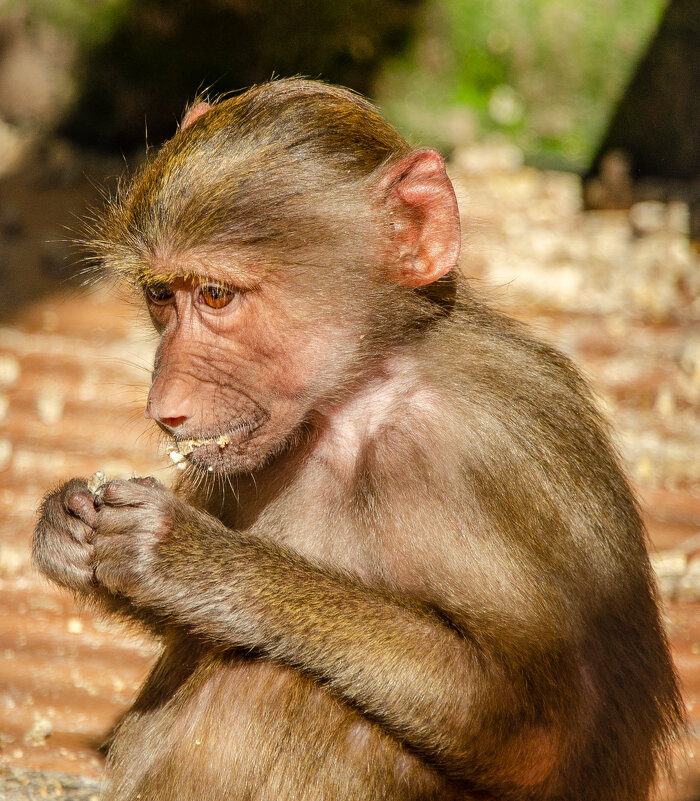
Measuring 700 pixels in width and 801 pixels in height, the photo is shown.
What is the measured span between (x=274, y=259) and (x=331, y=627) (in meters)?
0.98

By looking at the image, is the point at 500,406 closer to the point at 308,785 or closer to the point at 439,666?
the point at 439,666

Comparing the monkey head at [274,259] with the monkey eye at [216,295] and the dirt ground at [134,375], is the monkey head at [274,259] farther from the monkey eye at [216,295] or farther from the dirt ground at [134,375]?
the dirt ground at [134,375]

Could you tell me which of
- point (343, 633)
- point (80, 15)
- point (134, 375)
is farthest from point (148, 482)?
point (80, 15)

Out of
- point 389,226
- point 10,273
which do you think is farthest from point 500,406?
point 10,273

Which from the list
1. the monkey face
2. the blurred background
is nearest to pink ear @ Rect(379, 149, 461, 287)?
the monkey face

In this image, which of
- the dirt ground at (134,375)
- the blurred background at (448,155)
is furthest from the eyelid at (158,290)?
the blurred background at (448,155)

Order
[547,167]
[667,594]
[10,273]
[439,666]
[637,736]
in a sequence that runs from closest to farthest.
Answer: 1. [439,666]
2. [637,736]
3. [667,594]
4. [10,273]
5. [547,167]

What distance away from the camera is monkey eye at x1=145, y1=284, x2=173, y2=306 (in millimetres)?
3121

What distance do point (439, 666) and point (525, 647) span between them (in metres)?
0.22

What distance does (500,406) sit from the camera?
297 centimetres

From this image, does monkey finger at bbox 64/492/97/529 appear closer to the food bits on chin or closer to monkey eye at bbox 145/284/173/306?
the food bits on chin

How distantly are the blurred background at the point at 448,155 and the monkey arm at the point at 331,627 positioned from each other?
224 cm

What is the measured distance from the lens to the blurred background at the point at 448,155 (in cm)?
548

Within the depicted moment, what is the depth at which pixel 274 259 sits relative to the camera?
9.85 ft
